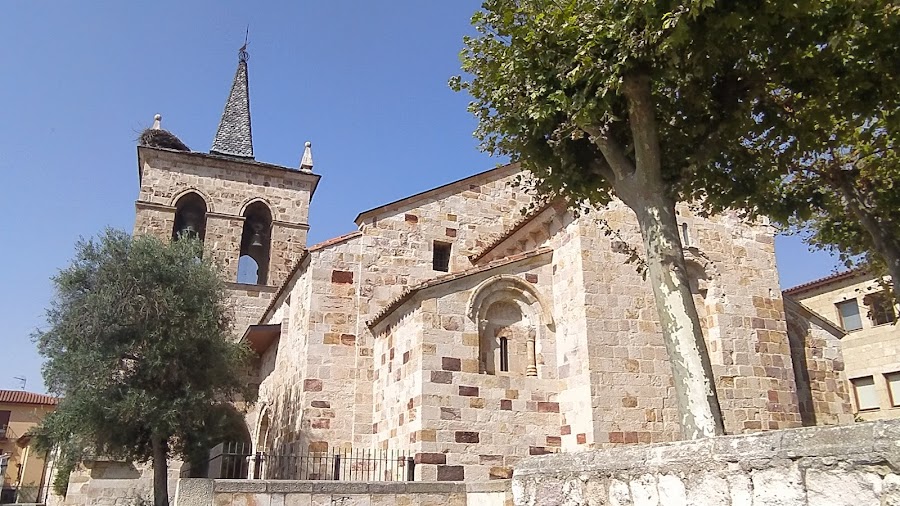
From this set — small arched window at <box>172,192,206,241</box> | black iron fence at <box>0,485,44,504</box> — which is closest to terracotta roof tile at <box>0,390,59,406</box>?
black iron fence at <box>0,485,44,504</box>

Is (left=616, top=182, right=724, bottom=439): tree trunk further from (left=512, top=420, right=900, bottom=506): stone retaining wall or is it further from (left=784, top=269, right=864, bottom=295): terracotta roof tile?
(left=784, top=269, right=864, bottom=295): terracotta roof tile

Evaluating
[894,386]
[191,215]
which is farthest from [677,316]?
[191,215]

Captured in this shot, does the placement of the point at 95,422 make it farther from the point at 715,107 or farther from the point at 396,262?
the point at 715,107

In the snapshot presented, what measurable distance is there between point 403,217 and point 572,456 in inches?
484

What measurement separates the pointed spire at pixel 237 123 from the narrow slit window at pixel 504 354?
55.8ft

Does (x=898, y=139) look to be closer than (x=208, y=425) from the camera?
Yes

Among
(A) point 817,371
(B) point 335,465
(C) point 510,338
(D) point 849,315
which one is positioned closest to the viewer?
(C) point 510,338

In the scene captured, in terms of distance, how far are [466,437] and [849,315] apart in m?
19.1

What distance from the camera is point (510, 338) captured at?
13477 millimetres

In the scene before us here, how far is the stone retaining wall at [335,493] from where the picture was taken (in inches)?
363

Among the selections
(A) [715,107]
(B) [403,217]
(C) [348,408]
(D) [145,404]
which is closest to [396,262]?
(B) [403,217]

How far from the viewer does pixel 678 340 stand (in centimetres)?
714

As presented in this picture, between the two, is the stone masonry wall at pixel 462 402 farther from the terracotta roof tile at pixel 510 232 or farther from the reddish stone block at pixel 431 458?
the terracotta roof tile at pixel 510 232

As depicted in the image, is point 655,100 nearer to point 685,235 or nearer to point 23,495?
point 685,235
